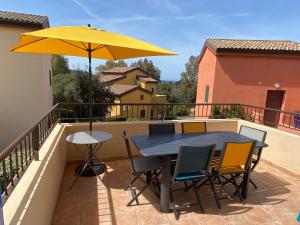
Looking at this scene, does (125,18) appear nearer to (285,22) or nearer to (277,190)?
(285,22)

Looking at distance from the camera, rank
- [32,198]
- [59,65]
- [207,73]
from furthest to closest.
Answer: [59,65] < [207,73] < [32,198]

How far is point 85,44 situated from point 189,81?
4288cm

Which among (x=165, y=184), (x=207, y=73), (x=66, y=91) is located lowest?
(x=165, y=184)

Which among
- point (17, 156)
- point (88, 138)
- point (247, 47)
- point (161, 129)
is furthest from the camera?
point (247, 47)

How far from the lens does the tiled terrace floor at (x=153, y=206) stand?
121 inches

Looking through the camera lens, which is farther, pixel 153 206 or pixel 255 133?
pixel 255 133

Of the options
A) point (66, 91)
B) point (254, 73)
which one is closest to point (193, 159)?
point (254, 73)

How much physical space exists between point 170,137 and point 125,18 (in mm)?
21749

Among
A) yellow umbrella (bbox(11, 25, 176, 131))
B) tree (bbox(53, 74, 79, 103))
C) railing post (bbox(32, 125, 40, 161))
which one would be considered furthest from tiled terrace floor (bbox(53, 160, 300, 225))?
tree (bbox(53, 74, 79, 103))

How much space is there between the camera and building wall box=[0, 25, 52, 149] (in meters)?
6.95

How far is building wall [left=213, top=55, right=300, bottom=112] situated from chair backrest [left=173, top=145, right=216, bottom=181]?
32.9 feet

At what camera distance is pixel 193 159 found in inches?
120

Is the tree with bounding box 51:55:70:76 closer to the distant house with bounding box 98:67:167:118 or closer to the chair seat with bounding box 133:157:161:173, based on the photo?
the distant house with bounding box 98:67:167:118

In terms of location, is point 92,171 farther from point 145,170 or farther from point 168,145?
point 168,145
